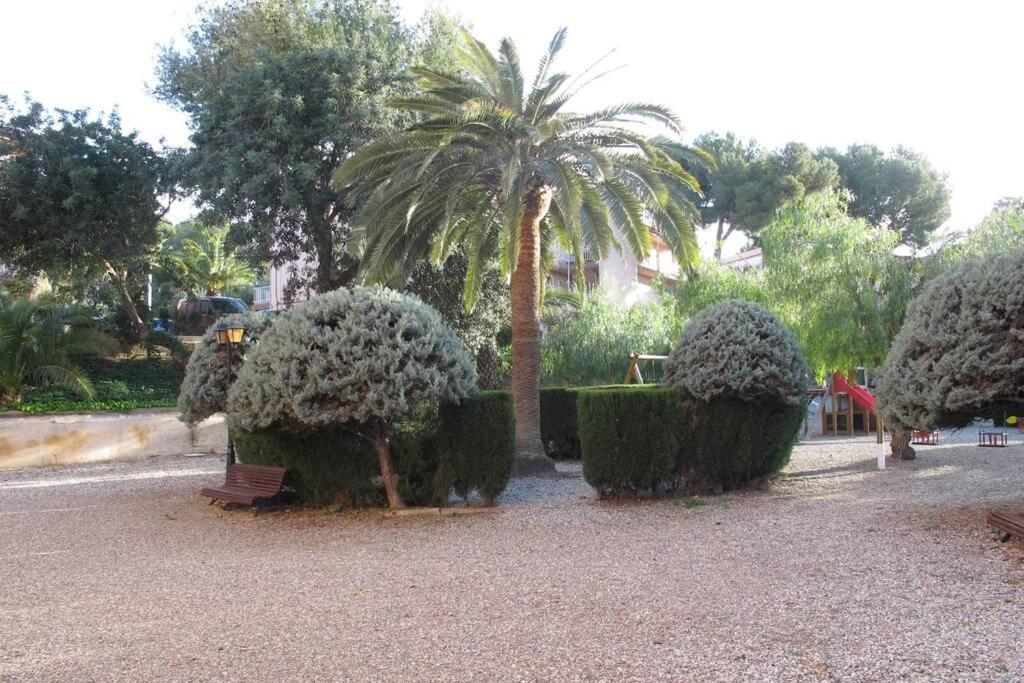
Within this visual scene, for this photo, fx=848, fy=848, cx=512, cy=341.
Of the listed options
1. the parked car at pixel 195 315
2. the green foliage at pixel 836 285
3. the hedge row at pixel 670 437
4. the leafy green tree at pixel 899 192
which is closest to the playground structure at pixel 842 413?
the green foliage at pixel 836 285

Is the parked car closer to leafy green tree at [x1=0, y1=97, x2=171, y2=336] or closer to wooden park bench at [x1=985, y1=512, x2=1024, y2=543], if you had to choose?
leafy green tree at [x1=0, y1=97, x2=171, y2=336]

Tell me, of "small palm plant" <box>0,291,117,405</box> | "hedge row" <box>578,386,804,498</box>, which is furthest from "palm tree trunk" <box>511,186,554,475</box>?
"small palm plant" <box>0,291,117,405</box>

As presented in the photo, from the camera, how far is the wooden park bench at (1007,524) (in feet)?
22.3

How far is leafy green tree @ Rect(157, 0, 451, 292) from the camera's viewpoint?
18094 mm

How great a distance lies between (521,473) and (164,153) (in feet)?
45.1

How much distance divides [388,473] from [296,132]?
34.9ft

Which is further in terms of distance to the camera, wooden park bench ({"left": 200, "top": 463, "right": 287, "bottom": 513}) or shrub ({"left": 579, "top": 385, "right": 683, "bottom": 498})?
shrub ({"left": 579, "top": 385, "right": 683, "bottom": 498})

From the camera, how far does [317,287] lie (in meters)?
20.3

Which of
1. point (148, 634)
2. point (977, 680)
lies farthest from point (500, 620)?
point (977, 680)

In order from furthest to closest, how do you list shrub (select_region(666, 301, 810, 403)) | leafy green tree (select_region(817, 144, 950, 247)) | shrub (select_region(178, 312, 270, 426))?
leafy green tree (select_region(817, 144, 950, 247)) → shrub (select_region(178, 312, 270, 426)) → shrub (select_region(666, 301, 810, 403))

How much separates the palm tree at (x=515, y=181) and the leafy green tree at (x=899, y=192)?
2638 centimetres

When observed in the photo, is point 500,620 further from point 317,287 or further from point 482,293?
point 317,287

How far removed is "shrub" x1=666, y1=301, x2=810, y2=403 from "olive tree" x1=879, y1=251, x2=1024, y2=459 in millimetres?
2332

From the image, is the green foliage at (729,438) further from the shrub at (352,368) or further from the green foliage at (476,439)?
the shrub at (352,368)
